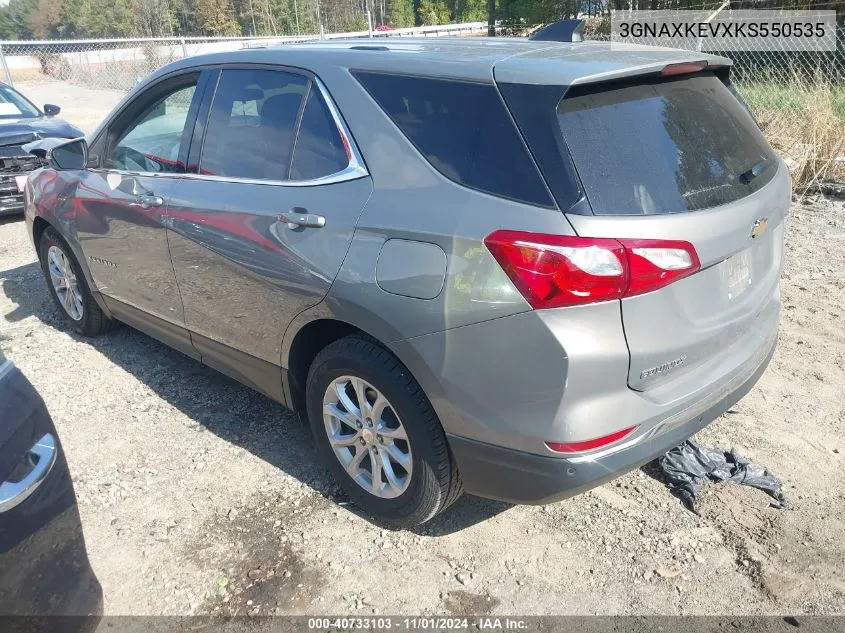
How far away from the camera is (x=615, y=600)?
249cm

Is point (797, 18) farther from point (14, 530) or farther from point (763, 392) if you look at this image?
point (14, 530)

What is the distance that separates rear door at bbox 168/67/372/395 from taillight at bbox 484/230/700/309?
731 mm

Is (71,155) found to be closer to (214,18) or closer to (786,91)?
(786,91)

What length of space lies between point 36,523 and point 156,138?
8.45ft

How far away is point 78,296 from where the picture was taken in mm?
4723

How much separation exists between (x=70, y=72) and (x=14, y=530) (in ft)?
93.6

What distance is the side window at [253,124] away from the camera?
296cm

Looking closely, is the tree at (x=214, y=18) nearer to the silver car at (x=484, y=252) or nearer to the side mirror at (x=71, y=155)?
the side mirror at (x=71, y=155)

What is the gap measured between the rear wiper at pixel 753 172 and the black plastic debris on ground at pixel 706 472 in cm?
117

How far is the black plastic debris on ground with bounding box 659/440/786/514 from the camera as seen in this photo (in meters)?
2.96

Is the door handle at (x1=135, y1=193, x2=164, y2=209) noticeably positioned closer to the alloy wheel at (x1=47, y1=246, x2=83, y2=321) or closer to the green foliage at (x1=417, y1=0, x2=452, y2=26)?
the alloy wheel at (x1=47, y1=246, x2=83, y2=321)

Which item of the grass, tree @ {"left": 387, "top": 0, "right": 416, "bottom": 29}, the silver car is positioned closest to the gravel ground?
the silver car

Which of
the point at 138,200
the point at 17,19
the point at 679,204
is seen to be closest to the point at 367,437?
the point at 679,204

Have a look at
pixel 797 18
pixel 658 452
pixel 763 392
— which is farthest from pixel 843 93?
pixel 658 452
